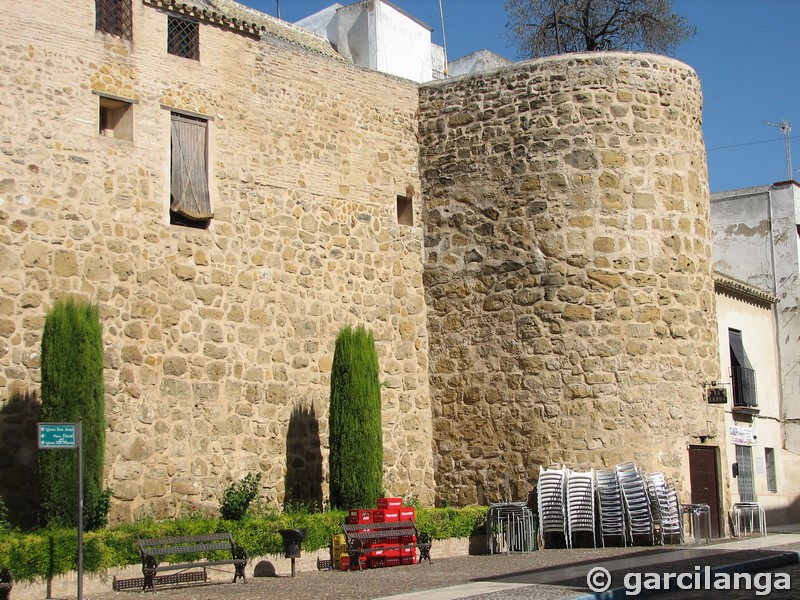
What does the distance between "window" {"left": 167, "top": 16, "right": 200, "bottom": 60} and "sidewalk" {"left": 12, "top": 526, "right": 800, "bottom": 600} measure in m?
6.99

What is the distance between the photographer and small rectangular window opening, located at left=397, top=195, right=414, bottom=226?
1845 cm

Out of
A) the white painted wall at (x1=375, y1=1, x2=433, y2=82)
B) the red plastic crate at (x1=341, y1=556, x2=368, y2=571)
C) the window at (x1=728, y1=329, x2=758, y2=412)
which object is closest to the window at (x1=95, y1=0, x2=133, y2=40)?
the red plastic crate at (x1=341, y1=556, x2=368, y2=571)

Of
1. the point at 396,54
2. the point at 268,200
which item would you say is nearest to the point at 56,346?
the point at 268,200

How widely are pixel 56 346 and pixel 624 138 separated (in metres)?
9.12

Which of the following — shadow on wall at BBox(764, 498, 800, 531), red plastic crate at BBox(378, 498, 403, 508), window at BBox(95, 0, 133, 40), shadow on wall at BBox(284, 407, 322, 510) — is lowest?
shadow on wall at BBox(764, 498, 800, 531)

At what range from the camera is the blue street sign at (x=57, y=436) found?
412 inches

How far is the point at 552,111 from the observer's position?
57.7 feet

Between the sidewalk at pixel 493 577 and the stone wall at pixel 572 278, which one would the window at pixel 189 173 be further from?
the sidewalk at pixel 493 577

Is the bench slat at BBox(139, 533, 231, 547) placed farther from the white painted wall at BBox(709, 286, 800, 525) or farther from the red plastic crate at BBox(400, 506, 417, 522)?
the white painted wall at BBox(709, 286, 800, 525)

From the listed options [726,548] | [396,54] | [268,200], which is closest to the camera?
Result: [726,548]

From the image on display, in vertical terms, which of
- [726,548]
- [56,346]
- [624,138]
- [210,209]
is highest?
[624,138]

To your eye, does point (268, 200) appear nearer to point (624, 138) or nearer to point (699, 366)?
point (624, 138)

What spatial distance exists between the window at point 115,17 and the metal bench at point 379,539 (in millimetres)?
6962

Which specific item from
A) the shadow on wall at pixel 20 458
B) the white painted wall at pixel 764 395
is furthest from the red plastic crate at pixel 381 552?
the white painted wall at pixel 764 395
